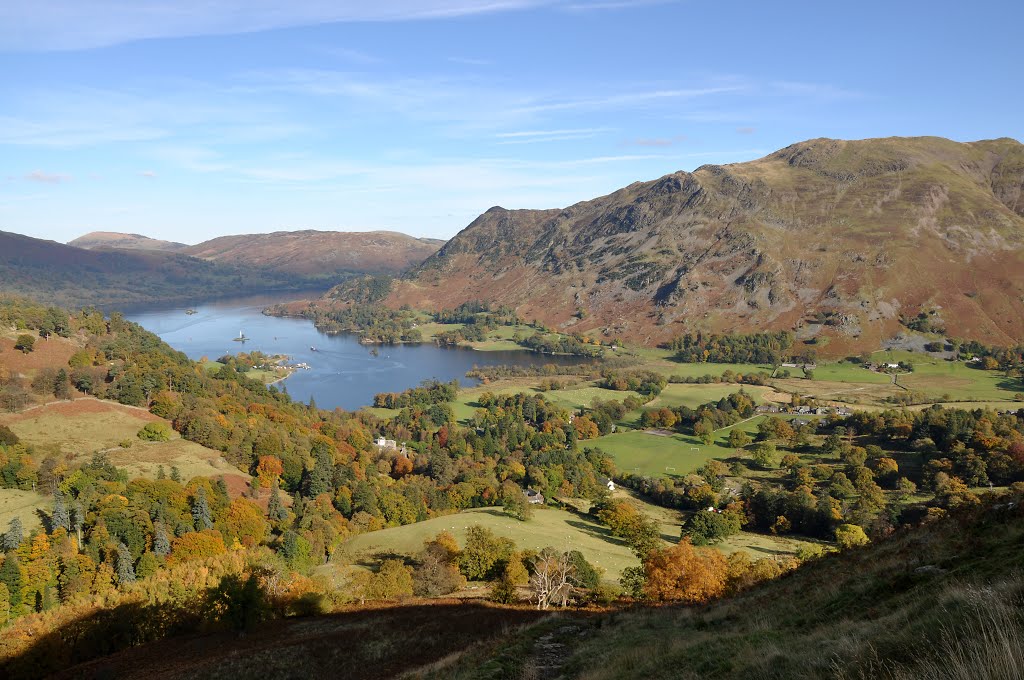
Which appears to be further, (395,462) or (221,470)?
(395,462)

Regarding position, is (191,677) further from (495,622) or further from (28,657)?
(28,657)

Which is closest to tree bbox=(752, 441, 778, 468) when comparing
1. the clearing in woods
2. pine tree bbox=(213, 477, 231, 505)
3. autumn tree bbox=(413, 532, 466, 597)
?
autumn tree bbox=(413, 532, 466, 597)

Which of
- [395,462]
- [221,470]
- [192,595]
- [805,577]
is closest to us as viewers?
[805,577]

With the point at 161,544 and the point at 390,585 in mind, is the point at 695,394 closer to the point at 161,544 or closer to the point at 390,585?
the point at 390,585

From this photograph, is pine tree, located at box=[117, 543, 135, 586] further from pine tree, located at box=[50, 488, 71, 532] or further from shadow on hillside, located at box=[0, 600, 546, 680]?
shadow on hillside, located at box=[0, 600, 546, 680]

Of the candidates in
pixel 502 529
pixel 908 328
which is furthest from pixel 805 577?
pixel 908 328

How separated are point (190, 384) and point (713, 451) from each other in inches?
3740

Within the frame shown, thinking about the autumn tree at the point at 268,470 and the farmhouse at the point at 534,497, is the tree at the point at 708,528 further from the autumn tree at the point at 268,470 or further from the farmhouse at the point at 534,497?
the autumn tree at the point at 268,470

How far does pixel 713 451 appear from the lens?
107750 millimetres

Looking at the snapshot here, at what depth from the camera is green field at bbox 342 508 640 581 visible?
196 ft

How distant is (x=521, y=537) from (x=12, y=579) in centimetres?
4419

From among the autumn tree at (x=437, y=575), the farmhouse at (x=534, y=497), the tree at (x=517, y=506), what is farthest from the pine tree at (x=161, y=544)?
the farmhouse at (x=534, y=497)

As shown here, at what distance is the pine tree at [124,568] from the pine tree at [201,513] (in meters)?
9.66

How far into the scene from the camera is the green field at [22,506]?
182 ft
